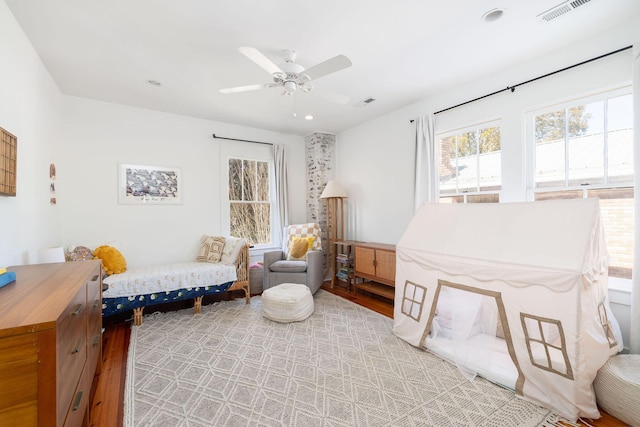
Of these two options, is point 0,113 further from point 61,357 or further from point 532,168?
point 532,168

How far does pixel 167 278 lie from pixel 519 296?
341cm

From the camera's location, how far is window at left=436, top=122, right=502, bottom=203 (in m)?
3.11

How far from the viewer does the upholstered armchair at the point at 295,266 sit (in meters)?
3.93

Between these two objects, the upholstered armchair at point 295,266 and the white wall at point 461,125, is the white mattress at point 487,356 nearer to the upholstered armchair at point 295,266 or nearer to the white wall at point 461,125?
the white wall at point 461,125

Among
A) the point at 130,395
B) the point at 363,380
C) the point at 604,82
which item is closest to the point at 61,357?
the point at 130,395

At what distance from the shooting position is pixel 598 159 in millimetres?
2432

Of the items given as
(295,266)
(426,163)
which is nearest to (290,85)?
(426,163)

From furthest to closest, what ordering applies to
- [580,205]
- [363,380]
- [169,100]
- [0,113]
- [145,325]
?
[169,100] < [145,325] < [363,380] < [580,205] < [0,113]

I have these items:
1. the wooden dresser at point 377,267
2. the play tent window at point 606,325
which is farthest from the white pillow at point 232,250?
the play tent window at point 606,325

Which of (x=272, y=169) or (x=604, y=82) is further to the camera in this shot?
(x=272, y=169)

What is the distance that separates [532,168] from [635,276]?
1203 millimetres

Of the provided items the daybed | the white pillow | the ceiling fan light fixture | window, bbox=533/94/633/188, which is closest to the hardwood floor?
the daybed

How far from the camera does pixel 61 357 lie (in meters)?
1.00

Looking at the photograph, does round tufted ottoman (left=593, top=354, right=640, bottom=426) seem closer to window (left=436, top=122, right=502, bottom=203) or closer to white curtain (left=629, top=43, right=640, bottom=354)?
white curtain (left=629, top=43, right=640, bottom=354)
